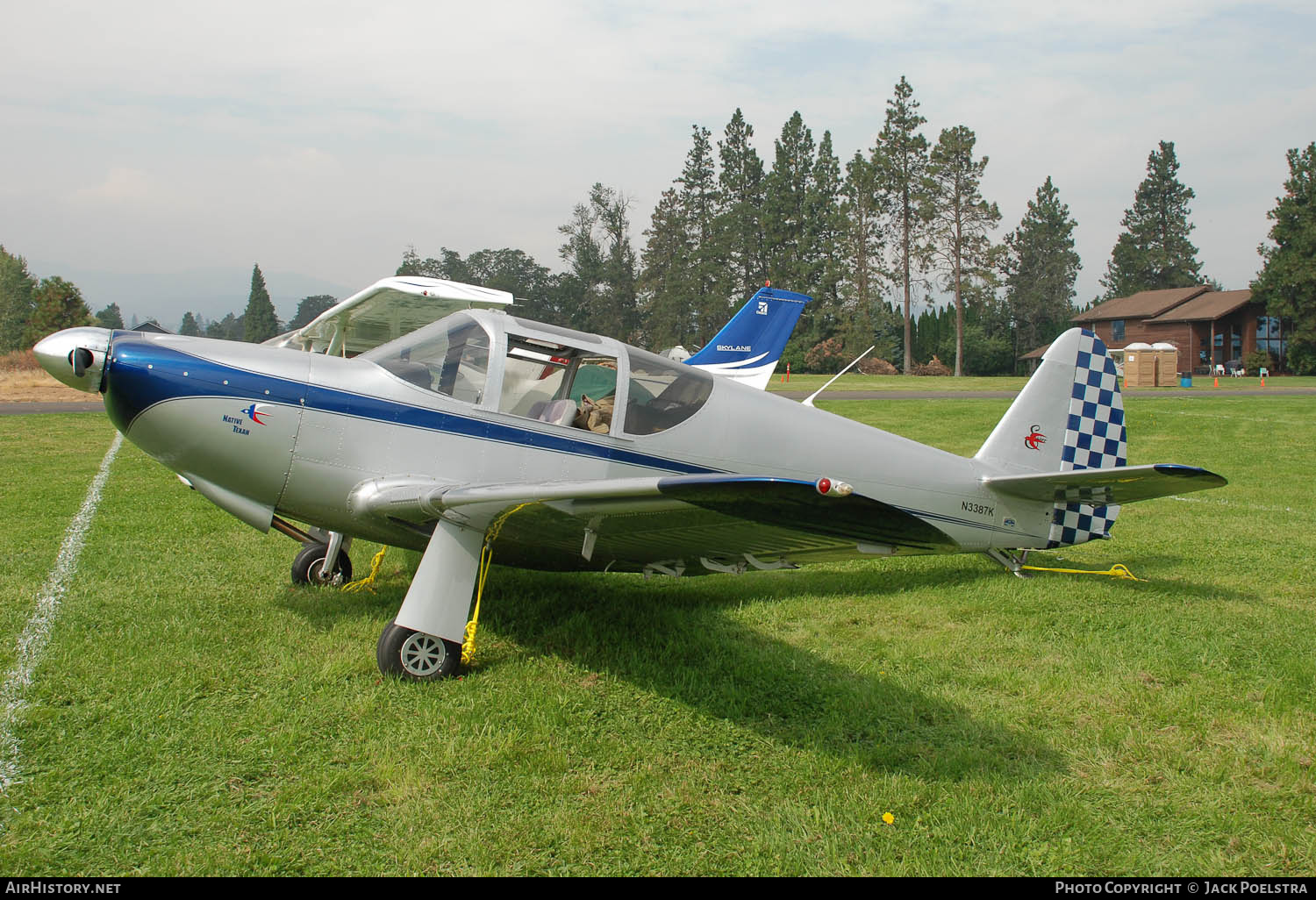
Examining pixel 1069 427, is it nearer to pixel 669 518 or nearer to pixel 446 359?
pixel 669 518

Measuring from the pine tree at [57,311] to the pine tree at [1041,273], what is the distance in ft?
214

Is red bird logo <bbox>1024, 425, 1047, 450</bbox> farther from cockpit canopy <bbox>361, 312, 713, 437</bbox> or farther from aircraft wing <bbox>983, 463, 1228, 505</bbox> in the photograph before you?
cockpit canopy <bbox>361, 312, 713, 437</bbox>

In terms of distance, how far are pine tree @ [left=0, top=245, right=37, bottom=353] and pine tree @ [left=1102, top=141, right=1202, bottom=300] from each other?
97.5m

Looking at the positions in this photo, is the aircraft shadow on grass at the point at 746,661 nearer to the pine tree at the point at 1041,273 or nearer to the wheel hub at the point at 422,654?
the wheel hub at the point at 422,654

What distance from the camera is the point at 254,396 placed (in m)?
4.11

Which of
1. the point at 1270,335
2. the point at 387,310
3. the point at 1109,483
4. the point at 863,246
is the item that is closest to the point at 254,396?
the point at 1109,483

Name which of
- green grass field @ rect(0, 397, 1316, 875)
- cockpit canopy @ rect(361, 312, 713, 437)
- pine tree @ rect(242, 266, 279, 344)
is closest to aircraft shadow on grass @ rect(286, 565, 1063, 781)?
green grass field @ rect(0, 397, 1316, 875)

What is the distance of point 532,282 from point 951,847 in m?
95.4

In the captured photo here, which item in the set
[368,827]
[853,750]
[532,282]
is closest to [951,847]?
[853,750]

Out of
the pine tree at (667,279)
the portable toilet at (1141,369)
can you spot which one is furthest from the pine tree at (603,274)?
the portable toilet at (1141,369)

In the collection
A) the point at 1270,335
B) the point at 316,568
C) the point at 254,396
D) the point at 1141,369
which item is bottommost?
the point at 316,568

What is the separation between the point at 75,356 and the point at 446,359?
1707 millimetres

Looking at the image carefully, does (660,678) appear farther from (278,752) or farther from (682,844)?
(278,752)

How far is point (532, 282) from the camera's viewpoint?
9456cm
